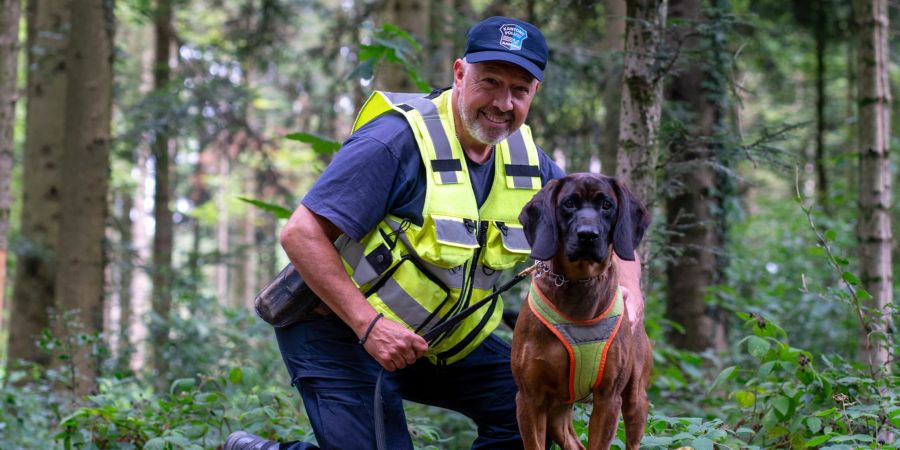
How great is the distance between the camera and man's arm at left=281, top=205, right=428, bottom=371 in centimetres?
369

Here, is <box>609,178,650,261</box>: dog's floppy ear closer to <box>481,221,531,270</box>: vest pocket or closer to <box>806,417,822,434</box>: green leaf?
<box>481,221,531,270</box>: vest pocket

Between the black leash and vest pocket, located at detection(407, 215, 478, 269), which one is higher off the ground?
vest pocket, located at detection(407, 215, 478, 269)

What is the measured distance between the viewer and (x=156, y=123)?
1170cm

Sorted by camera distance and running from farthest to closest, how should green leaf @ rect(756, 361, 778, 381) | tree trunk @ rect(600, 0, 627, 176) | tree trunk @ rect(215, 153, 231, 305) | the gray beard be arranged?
tree trunk @ rect(215, 153, 231, 305), tree trunk @ rect(600, 0, 627, 176), green leaf @ rect(756, 361, 778, 381), the gray beard

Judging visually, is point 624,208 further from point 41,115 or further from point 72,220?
point 41,115

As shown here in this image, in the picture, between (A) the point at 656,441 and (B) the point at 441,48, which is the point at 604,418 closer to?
(A) the point at 656,441

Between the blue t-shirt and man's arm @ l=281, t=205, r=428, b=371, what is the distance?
0.11 m

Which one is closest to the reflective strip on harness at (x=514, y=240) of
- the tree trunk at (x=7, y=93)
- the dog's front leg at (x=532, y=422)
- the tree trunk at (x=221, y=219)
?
the dog's front leg at (x=532, y=422)

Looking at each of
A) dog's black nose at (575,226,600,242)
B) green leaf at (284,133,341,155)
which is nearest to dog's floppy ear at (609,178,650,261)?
dog's black nose at (575,226,600,242)

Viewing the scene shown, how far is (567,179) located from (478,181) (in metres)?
0.77

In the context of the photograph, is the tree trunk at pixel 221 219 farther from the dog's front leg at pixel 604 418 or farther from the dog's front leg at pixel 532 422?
the dog's front leg at pixel 604 418

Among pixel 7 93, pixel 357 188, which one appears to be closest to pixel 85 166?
pixel 7 93

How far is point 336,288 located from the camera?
3.75m

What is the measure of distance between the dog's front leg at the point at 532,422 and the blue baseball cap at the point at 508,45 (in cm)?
147
